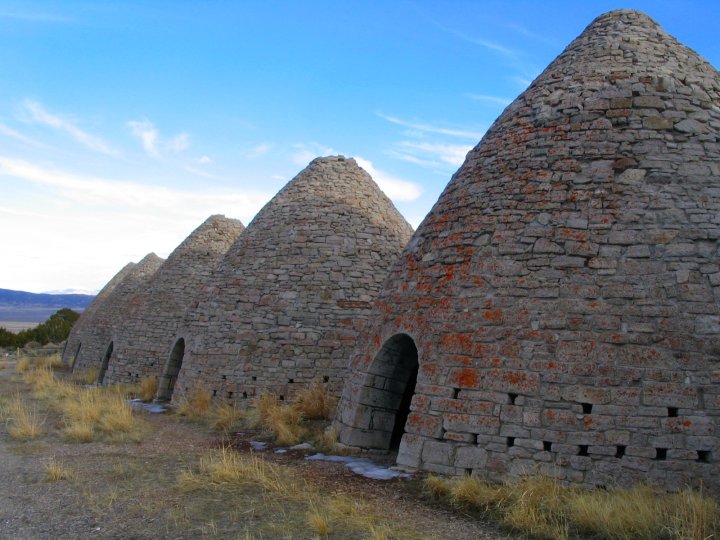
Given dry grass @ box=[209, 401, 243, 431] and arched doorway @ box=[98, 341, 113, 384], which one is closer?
dry grass @ box=[209, 401, 243, 431]

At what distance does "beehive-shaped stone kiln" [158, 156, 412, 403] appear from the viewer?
437 inches

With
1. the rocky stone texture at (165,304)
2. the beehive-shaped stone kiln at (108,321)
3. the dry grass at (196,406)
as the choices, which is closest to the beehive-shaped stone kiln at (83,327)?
the beehive-shaped stone kiln at (108,321)

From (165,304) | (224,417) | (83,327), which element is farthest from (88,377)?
(224,417)

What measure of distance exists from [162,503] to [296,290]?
6067 millimetres

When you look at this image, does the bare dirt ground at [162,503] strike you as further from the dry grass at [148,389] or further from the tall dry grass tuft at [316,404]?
the dry grass at [148,389]

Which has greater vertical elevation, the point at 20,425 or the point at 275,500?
the point at 275,500

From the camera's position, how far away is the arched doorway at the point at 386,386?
7.72 meters

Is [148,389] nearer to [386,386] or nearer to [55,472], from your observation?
[55,472]

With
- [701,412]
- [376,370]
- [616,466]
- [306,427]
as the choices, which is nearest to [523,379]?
[616,466]

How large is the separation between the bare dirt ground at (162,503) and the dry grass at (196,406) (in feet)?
8.42

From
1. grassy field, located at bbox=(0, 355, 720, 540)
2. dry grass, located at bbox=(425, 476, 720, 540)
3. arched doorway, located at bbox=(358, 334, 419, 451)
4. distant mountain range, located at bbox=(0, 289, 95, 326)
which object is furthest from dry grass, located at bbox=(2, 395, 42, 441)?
distant mountain range, located at bbox=(0, 289, 95, 326)

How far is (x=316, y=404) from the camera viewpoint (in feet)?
32.4

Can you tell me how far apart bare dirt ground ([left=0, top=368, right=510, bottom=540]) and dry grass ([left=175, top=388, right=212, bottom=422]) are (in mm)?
2566

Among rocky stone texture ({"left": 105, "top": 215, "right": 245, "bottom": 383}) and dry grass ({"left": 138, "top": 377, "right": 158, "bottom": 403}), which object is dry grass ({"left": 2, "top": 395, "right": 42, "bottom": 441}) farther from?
rocky stone texture ({"left": 105, "top": 215, "right": 245, "bottom": 383})
